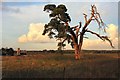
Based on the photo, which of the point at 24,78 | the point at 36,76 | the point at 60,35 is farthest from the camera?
the point at 60,35

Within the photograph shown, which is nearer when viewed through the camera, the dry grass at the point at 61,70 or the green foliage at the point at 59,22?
the dry grass at the point at 61,70

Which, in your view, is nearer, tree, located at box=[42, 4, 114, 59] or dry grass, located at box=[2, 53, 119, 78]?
dry grass, located at box=[2, 53, 119, 78]

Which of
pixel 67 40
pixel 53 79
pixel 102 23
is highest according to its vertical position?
pixel 102 23

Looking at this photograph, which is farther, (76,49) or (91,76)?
(76,49)

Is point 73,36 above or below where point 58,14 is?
below

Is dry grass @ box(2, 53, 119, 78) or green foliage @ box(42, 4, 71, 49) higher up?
green foliage @ box(42, 4, 71, 49)

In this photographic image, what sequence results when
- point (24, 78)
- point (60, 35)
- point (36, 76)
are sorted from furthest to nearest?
point (60, 35) < point (36, 76) < point (24, 78)

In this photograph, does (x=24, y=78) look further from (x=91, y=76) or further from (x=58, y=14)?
(x=58, y=14)

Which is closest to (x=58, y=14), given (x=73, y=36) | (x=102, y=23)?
(x=73, y=36)

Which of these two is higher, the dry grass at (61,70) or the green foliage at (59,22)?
the green foliage at (59,22)

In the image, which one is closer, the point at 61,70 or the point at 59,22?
the point at 61,70

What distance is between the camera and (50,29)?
119 ft

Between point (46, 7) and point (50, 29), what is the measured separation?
9.78 feet

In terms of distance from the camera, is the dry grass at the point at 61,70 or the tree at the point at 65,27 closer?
the dry grass at the point at 61,70
